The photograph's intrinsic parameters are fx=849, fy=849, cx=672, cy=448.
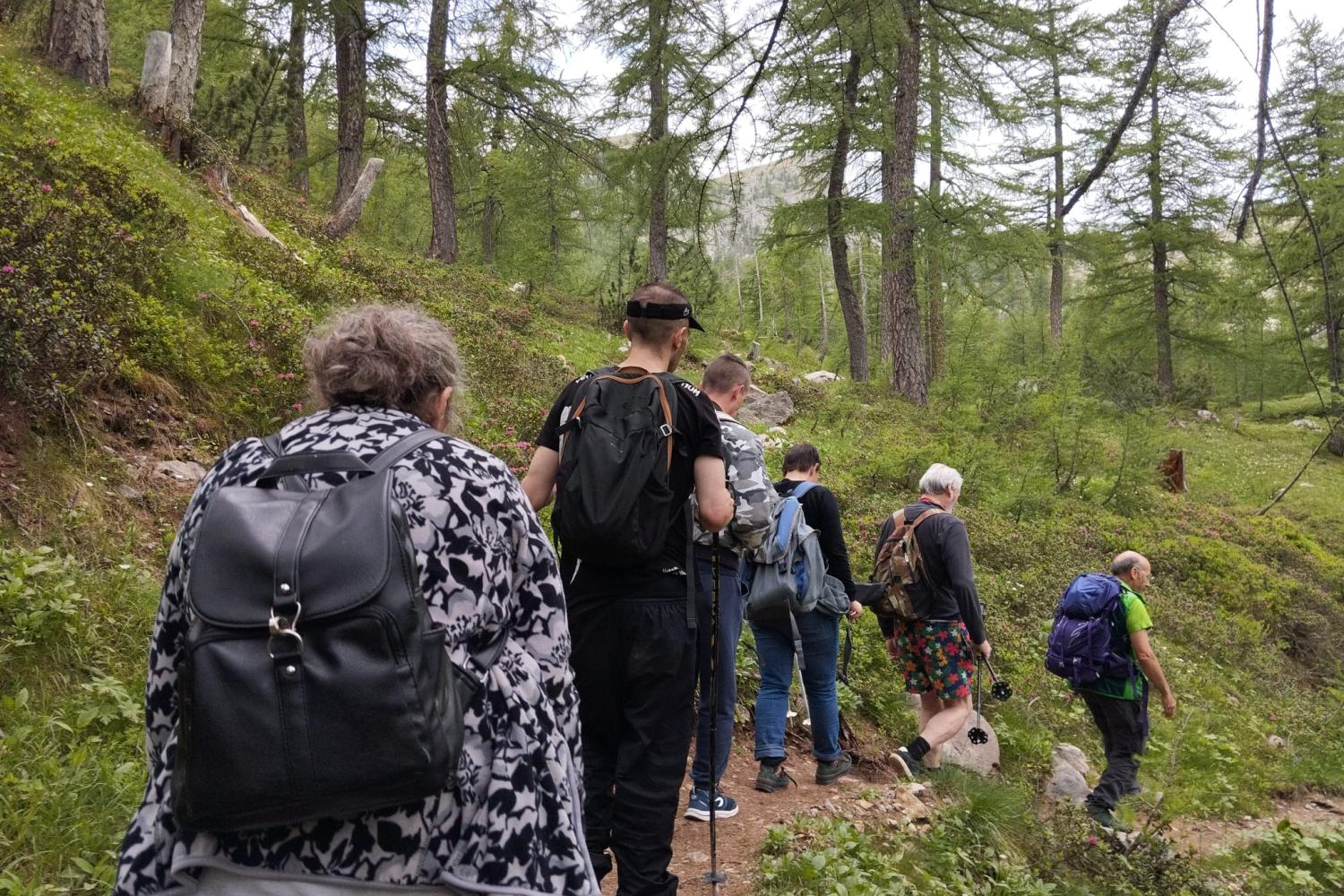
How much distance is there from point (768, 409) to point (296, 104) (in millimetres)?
11155

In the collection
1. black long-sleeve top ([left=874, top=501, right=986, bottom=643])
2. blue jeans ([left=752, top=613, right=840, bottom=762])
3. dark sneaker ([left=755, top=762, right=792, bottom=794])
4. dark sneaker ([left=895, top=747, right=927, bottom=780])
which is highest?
black long-sleeve top ([left=874, top=501, right=986, bottom=643])

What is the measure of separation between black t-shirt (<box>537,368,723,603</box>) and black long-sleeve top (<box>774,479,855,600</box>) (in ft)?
6.07

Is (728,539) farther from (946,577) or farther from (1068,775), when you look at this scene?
(1068,775)

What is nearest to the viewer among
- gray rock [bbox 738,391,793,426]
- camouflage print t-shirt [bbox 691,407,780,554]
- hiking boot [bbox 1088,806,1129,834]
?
camouflage print t-shirt [bbox 691,407,780,554]

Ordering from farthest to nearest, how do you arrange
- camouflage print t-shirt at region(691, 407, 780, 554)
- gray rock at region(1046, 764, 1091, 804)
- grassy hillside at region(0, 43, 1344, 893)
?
gray rock at region(1046, 764, 1091, 804)
camouflage print t-shirt at region(691, 407, 780, 554)
grassy hillside at region(0, 43, 1344, 893)

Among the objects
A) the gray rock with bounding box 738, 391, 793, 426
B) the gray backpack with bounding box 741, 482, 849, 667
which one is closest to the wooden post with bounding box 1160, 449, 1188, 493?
the gray rock with bounding box 738, 391, 793, 426

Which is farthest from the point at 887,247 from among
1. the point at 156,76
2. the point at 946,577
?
the point at 156,76

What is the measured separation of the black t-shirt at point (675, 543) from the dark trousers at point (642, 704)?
0.14 feet

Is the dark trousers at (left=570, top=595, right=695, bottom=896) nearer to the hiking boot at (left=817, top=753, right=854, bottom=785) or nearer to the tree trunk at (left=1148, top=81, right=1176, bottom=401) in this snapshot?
the hiking boot at (left=817, top=753, right=854, bottom=785)

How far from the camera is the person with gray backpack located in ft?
14.8

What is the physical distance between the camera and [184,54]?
385 inches

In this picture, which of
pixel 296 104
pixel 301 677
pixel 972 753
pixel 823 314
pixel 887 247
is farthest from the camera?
pixel 823 314

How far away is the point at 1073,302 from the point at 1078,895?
27.5 metres

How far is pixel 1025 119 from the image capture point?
849cm
